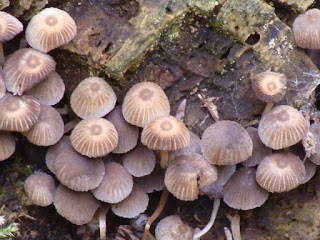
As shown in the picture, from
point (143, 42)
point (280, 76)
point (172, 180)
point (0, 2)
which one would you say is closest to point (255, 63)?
point (280, 76)

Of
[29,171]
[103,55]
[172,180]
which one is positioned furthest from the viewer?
[29,171]

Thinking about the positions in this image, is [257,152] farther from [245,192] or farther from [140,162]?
[140,162]

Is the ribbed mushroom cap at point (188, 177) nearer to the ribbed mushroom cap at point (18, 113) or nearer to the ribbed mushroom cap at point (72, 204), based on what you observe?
the ribbed mushroom cap at point (72, 204)

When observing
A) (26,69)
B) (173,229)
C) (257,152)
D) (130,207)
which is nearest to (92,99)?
(26,69)

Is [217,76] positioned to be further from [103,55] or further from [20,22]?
[20,22]

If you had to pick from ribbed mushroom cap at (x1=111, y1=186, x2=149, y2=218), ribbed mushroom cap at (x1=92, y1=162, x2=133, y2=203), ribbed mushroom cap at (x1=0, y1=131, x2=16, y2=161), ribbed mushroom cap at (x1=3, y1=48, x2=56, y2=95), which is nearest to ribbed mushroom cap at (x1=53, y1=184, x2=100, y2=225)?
A: ribbed mushroom cap at (x1=92, y1=162, x2=133, y2=203)

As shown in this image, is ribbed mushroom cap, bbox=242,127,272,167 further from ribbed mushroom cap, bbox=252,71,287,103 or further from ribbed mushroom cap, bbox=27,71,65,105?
ribbed mushroom cap, bbox=27,71,65,105
